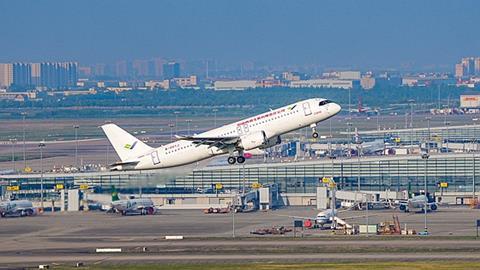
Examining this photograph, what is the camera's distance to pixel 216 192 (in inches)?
5674

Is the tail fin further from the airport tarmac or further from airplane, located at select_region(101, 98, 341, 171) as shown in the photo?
the airport tarmac

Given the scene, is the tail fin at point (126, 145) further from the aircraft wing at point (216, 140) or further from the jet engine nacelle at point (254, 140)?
the jet engine nacelle at point (254, 140)

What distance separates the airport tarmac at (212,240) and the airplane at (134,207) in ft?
4.10

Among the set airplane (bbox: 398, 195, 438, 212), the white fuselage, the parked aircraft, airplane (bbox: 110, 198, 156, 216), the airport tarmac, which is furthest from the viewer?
airplane (bbox: 110, 198, 156, 216)

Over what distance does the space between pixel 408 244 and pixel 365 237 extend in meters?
6.66

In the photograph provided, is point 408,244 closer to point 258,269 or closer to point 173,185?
point 258,269

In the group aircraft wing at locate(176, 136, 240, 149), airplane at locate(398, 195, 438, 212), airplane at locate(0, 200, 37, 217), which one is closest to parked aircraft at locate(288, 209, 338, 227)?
A: airplane at locate(398, 195, 438, 212)

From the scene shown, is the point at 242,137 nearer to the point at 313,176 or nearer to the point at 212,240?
the point at 212,240

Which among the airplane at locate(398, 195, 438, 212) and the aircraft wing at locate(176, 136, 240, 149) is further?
the airplane at locate(398, 195, 438, 212)

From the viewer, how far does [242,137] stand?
9956cm

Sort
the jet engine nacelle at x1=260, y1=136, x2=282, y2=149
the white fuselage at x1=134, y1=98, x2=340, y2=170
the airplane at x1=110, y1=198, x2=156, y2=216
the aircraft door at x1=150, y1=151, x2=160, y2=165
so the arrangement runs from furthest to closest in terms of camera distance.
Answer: the airplane at x1=110, y1=198, x2=156, y2=216 → the aircraft door at x1=150, y1=151, x2=160, y2=165 → the white fuselage at x1=134, y1=98, x2=340, y2=170 → the jet engine nacelle at x1=260, y1=136, x2=282, y2=149

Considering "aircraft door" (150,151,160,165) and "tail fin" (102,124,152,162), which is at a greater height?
"tail fin" (102,124,152,162)

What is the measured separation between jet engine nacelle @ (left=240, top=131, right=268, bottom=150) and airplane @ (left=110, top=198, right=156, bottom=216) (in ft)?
117

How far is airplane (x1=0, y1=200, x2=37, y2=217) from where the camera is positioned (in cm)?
13388
